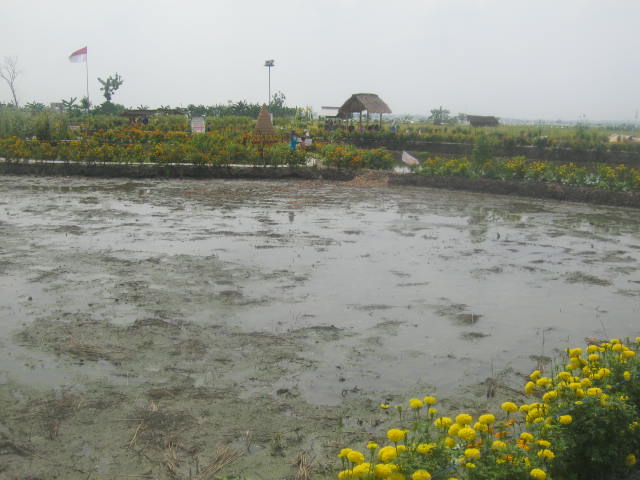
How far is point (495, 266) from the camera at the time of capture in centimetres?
760

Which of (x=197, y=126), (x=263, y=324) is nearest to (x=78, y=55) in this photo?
(x=197, y=126)

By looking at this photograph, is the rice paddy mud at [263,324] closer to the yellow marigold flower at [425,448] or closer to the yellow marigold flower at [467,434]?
the yellow marigold flower at [425,448]

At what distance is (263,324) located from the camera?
211 inches

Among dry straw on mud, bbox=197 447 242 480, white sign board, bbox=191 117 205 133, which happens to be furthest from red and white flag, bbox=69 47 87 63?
dry straw on mud, bbox=197 447 242 480

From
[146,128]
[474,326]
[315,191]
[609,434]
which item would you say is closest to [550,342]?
[474,326]

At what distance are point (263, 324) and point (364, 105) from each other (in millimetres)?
27761

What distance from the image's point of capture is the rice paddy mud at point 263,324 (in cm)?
345

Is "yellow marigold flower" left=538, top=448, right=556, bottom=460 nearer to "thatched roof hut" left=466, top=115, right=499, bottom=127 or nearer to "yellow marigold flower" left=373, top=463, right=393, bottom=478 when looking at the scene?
"yellow marigold flower" left=373, top=463, right=393, bottom=478

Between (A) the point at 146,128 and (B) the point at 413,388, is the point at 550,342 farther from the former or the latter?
→ (A) the point at 146,128

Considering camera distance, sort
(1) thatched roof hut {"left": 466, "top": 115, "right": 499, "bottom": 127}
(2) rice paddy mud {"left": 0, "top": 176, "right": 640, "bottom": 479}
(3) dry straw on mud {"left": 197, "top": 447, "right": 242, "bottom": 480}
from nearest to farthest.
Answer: (3) dry straw on mud {"left": 197, "top": 447, "right": 242, "bottom": 480}, (2) rice paddy mud {"left": 0, "top": 176, "right": 640, "bottom": 479}, (1) thatched roof hut {"left": 466, "top": 115, "right": 499, "bottom": 127}

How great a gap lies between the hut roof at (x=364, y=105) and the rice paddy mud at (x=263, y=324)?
22037mm

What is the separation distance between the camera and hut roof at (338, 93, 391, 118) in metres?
31.8

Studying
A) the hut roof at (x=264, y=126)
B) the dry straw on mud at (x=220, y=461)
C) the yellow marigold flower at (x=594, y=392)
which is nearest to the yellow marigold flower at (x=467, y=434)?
the yellow marigold flower at (x=594, y=392)

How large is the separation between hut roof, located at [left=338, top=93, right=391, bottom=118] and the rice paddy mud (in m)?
22.0
